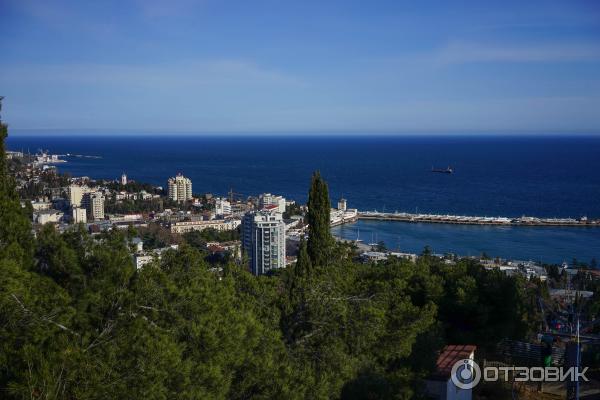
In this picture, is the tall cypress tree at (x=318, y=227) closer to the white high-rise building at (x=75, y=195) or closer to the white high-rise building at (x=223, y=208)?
the white high-rise building at (x=223, y=208)

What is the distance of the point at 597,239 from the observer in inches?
881

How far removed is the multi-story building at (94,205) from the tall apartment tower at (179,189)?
498cm

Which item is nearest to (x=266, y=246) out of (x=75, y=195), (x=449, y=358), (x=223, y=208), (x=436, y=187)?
(x=223, y=208)

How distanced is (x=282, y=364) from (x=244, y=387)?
0.26 meters

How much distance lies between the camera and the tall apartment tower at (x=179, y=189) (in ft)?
109

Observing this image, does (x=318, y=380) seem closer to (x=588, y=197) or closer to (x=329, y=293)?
(x=329, y=293)

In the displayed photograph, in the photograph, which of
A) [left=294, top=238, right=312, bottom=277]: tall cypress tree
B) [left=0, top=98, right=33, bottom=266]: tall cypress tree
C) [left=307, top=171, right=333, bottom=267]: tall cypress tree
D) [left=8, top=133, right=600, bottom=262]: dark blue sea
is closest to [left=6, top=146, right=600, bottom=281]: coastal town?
[left=8, top=133, right=600, bottom=262]: dark blue sea

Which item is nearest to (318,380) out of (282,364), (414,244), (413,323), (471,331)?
(282,364)

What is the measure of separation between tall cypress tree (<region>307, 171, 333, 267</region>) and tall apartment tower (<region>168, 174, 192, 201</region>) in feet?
86.7

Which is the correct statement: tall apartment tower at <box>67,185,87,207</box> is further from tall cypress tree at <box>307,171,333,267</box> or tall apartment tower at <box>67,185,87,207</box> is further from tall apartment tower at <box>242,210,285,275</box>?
tall cypress tree at <box>307,171,333,267</box>

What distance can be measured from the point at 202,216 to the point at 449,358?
23.6 m

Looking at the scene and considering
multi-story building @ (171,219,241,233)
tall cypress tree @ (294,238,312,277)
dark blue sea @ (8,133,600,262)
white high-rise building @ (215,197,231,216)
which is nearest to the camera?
tall cypress tree @ (294,238,312,277)

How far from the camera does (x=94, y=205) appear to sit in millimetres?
28203

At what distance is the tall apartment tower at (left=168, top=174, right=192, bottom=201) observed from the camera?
33.1m
